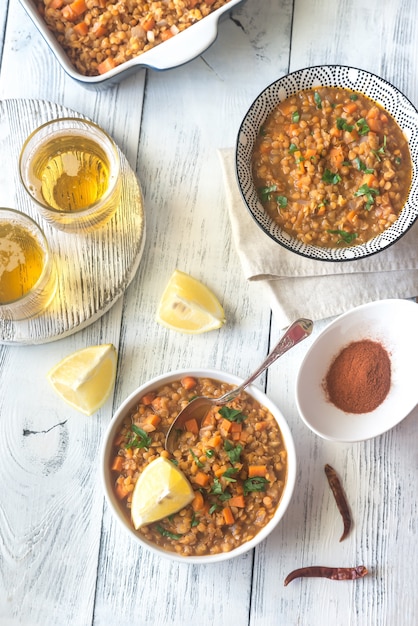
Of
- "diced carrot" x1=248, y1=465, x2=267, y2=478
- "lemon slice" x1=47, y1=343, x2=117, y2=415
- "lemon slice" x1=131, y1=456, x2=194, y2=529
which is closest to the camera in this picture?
"lemon slice" x1=131, y1=456, x2=194, y2=529

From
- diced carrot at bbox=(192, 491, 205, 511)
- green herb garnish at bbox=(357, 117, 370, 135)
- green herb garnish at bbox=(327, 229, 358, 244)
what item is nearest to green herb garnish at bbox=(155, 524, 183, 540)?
diced carrot at bbox=(192, 491, 205, 511)

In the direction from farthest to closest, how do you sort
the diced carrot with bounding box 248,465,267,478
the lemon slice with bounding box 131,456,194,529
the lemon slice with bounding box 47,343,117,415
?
the lemon slice with bounding box 47,343,117,415 → the diced carrot with bounding box 248,465,267,478 → the lemon slice with bounding box 131,456,194,529

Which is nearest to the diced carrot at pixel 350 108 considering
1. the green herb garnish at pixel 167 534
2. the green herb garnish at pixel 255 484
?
the green herb garnish at pixel 255 484

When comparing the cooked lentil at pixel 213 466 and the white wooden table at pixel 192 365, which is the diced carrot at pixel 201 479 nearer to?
the cooked lentil at pixel 213 466

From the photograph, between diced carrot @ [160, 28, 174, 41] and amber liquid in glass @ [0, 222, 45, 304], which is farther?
diced carrot @ [160, 28, 174, 41]

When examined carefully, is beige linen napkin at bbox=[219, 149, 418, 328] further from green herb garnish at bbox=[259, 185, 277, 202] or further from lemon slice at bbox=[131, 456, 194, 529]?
lemon slice at bbox=[131, 456, 194, 529]

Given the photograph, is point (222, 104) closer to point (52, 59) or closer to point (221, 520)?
point (52, 59)

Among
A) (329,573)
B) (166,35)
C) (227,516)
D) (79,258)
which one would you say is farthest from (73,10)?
(329,573)
